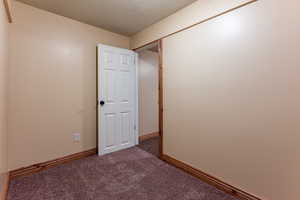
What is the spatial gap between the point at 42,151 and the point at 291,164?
2891 mm

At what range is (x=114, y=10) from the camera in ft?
6.61

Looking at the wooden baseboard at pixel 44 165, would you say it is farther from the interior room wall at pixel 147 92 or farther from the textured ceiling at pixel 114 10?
the textured ceiling at pixel 114 10

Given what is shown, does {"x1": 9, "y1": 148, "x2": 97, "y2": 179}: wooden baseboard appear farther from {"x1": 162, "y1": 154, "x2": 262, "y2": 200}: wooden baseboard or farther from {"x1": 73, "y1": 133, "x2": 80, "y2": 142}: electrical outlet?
{"x1": 162, "y1": 154, "x2": 262, "y2": 200}: wooden baseboard

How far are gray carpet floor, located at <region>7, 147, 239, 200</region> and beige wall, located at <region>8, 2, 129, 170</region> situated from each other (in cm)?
36

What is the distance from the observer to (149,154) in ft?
8.18

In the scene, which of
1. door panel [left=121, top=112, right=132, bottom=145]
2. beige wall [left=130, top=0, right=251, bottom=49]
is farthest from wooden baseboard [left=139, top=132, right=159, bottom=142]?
beige wall [left=130, top=0, right=251, bottom=49]

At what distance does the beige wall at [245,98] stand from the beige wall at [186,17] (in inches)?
4.3

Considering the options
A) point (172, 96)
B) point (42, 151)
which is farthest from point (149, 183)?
point (42, 151)

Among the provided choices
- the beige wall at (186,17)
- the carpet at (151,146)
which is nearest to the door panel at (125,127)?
the carpet at (151,146)

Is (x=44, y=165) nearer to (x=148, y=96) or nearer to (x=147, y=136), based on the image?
(x=147, y=136)

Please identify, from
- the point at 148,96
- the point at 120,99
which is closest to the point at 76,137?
the point at 120,99

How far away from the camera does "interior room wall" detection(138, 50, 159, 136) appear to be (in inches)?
130

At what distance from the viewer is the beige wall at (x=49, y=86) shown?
5.97 feet

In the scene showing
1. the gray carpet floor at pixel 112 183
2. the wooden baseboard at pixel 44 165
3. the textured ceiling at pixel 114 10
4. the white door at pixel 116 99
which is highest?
the textured ceiling at pixel 114 10
